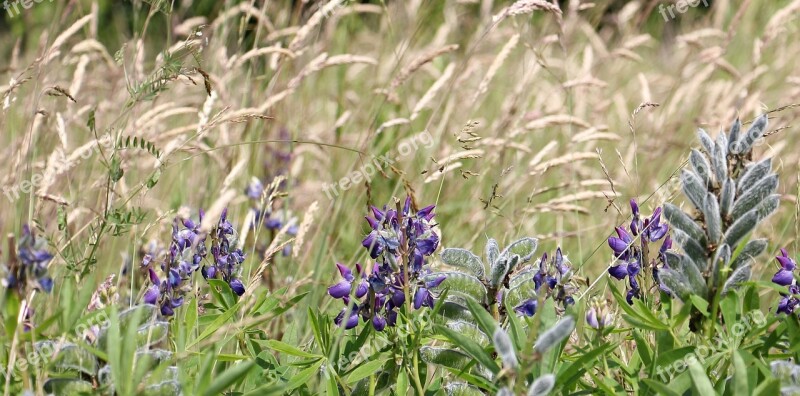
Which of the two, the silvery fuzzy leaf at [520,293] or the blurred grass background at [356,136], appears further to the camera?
the blurred grass background at [356,136]

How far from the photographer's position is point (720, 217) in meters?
1.25

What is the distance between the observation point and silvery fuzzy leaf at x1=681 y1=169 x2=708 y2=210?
1249 millimetres

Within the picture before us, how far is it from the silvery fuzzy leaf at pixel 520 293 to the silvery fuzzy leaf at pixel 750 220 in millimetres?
290

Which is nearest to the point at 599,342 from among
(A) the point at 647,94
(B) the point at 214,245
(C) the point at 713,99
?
(B) the point at 214,245

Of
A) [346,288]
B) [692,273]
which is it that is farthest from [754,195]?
[346,288]

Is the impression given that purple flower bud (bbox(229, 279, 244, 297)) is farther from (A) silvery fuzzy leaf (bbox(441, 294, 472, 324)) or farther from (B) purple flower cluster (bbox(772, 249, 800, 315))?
(B) purple flower cluster (bbox(772, 249, 800, 315))

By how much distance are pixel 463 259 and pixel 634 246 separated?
1.14ft

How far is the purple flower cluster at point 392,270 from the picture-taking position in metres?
1.24

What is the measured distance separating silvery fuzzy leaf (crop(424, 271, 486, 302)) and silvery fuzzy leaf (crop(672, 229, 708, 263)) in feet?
0.97

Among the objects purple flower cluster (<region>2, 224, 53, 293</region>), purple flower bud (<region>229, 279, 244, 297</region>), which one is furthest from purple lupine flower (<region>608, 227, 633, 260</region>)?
purple flower cluster (<region>2, 224, 53, 293</region>)

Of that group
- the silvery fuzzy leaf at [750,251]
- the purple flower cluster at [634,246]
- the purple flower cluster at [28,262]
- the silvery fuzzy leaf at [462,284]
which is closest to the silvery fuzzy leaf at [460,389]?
the silvery fuzzy leaf at [462,284]

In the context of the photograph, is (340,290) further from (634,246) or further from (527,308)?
(634,246)

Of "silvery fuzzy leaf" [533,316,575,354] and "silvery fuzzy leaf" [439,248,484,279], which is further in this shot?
"silvery fuzzy leaf" [439,248,484,279]

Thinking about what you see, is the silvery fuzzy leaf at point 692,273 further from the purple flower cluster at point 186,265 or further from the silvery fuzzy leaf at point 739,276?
the purple flower cluster at point 186,265
